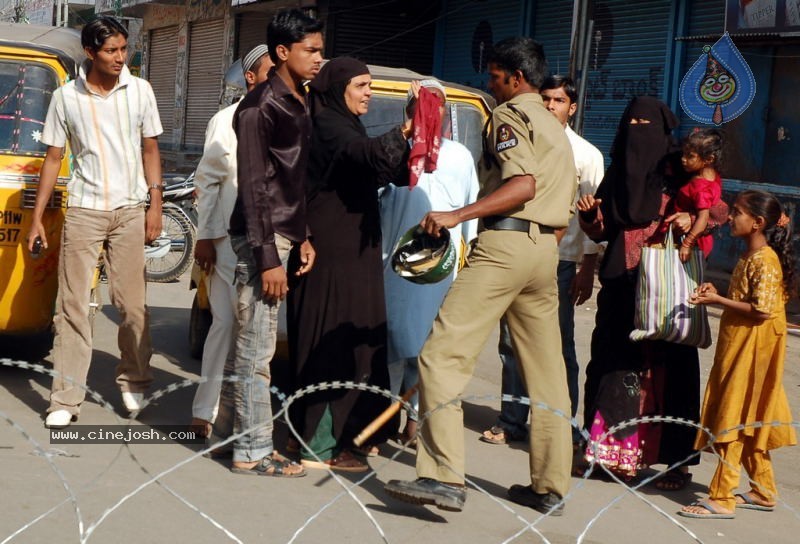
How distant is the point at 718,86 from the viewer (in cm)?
1165

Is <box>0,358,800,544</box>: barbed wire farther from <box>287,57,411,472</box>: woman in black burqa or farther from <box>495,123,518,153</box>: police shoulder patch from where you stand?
<box>495,123,518,153</box>: police shoulder patch

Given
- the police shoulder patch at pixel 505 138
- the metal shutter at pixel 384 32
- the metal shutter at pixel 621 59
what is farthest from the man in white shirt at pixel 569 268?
the metal shutter at pixel 384 32

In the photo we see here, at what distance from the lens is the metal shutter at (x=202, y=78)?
76.0ft

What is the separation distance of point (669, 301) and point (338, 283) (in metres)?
1.47

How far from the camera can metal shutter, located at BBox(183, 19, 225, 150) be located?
23.2 metres

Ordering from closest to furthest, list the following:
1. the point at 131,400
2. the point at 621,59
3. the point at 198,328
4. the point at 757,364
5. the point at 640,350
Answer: the point at 757,364 < the point at 640,350 < the point at 131,400 < the point at 198,328 < the point at 621,59

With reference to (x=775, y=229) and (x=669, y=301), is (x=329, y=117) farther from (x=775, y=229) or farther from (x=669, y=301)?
(x=775, y=229)

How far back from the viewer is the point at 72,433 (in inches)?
213

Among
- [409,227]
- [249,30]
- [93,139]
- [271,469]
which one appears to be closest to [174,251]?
[93,139]

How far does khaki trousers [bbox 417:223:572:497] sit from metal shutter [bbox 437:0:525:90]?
466 inches

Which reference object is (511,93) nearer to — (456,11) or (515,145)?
(515,145)

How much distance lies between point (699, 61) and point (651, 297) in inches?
291

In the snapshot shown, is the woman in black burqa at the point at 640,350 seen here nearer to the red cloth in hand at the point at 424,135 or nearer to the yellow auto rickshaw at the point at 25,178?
the red cloth in hand at the point at 424,135

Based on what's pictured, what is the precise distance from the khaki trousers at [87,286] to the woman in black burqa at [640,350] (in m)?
2.27
